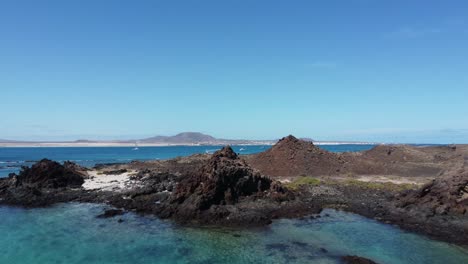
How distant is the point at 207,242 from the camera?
25812 millimetres

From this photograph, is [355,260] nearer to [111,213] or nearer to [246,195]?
[246,195]

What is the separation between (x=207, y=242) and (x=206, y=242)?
7 cm

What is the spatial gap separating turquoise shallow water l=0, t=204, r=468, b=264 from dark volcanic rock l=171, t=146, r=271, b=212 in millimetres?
4241

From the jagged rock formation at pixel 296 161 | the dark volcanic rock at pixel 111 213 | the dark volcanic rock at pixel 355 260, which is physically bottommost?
the dark volcanic rock at pixel 355 260

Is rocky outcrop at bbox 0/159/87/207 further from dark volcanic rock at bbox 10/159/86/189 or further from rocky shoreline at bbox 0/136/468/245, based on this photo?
rocky shoreline at bbox 0/136/468/245

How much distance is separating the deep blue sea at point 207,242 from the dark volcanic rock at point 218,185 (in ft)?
13.6

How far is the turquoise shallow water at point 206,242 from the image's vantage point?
74.2 ft

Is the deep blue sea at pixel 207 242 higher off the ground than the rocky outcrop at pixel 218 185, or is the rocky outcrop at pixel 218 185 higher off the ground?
the rocky outcrop at pixel 218 185

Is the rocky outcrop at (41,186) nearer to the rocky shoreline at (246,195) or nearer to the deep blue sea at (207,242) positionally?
the rocky shoreline at (246,195)

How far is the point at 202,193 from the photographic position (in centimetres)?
3481

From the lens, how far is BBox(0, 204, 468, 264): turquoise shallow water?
22.6 metres

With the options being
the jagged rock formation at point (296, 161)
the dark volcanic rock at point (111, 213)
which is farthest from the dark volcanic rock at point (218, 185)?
the jagged rock formation at point (296, 161)

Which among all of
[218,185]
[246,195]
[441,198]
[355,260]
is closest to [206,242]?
[218,185]

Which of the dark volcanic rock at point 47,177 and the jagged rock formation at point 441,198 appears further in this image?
the dark volcanic rock at point 47,177
